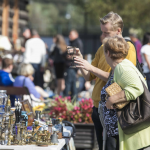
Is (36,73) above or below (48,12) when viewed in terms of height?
below

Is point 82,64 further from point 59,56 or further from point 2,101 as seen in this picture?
point 59,56

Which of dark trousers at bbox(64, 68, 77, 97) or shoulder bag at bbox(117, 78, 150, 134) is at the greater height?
dark trousers at bbox(64, 68, 77, 97)

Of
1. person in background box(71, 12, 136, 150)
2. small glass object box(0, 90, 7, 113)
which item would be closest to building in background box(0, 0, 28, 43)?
small glass object box(0, 90, 7, 113)

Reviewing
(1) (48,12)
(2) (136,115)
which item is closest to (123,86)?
(2) (136,115)

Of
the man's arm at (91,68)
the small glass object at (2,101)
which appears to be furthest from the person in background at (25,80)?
the man's arm at (91,68)

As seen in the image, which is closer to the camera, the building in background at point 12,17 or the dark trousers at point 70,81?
the dark trousers at point 70,81

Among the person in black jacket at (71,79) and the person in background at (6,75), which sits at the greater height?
the person in black jacket at (71,79)

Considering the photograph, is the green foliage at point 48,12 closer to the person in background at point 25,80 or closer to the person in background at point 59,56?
the person in background at point 59,56

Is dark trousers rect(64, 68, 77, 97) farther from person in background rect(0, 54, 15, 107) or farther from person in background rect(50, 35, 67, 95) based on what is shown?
person in background rect(0, 54, 15, 107)

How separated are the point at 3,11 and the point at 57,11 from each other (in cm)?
2295

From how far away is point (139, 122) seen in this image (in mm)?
2564

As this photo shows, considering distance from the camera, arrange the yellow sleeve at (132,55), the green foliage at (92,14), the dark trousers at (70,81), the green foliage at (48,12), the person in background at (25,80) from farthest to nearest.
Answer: the green foliage at (48,12), the green foliage at (92,14), the dark trousers at (70,81), the person in background at (25,80), the yellow sleeve at (132,55)

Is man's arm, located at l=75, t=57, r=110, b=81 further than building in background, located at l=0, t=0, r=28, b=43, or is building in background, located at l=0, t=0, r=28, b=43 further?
building in background, located at l=0, t=0, r=28, b=43

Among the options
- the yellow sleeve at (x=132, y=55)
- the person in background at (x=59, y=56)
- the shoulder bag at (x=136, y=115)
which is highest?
the person in background at (x=59, y=56)
